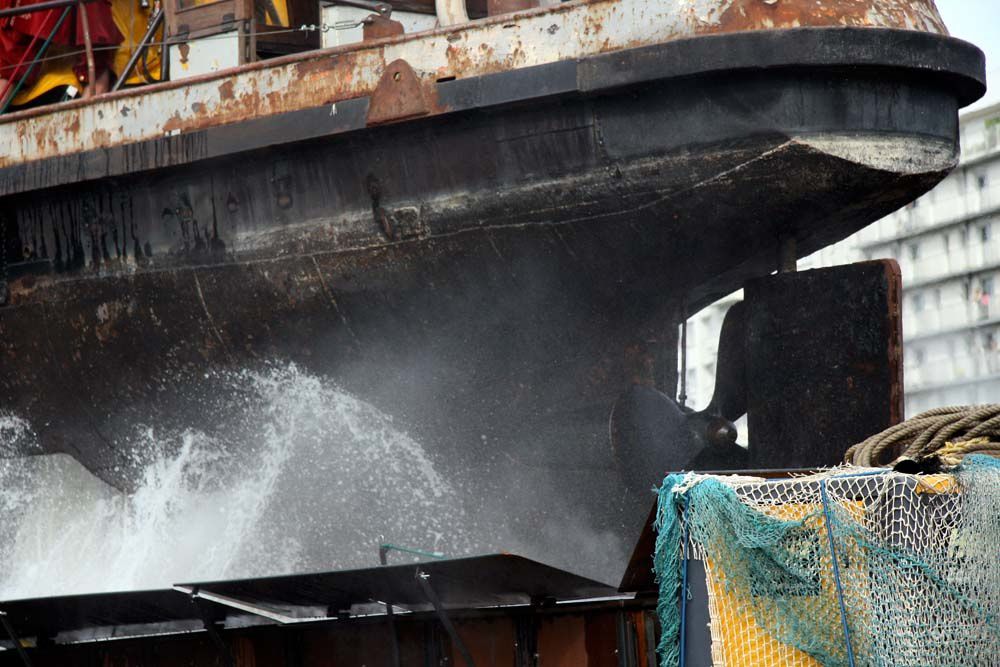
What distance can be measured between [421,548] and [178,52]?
2.40 m

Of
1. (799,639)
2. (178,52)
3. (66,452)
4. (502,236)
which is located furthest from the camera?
(66,452)

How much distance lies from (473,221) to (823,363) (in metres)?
1.47

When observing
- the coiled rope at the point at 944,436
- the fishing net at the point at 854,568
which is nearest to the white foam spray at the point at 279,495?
the coiled rope at the point at 944,436

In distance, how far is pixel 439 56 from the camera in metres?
5.18

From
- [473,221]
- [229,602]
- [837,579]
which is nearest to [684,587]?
[837,579]

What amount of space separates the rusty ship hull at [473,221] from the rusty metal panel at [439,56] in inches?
1.0

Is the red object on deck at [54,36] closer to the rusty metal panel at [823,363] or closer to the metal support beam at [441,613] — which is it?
the rusty metal panel at [823,363]

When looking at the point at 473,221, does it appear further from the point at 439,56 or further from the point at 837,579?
the point at 837,579

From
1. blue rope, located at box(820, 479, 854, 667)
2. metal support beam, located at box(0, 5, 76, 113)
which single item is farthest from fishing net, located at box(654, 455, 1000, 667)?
metal support beam, located at box(0, 5, 76, 113)

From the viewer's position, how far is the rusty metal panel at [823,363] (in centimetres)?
503

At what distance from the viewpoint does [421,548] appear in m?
5.54

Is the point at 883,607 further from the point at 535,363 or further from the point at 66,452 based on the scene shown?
the point at 66,452

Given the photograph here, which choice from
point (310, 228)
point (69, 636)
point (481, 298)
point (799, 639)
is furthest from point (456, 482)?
point (799, 639)

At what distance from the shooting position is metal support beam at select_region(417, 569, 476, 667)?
3840mm
